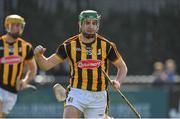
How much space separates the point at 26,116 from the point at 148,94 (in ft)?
7.83

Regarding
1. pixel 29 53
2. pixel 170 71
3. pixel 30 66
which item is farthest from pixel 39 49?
pixel 170 71

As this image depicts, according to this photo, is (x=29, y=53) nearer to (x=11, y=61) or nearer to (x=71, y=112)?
(x=11, y=61)

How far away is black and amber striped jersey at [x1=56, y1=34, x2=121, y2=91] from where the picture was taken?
32.4 feet

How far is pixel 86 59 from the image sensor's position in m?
9.86

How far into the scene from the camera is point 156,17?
60.0 ft

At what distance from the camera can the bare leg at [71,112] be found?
9727mm

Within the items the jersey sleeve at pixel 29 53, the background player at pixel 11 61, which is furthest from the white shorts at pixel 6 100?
the jersey sleeve at pixel 29 53

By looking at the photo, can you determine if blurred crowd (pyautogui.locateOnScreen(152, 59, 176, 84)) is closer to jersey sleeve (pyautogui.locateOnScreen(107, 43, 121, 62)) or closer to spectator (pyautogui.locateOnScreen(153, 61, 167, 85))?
spectator (pyautogui.locateOnScreen(153, 61, 167, 85))

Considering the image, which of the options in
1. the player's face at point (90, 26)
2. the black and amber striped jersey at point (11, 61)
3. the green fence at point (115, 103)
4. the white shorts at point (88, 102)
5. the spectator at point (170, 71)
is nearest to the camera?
the player's face at point (90, 26)

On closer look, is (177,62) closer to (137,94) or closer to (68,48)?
(137,94)

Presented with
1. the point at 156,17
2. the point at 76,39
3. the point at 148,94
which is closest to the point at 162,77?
the point at 148,94

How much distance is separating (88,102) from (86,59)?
489 mm

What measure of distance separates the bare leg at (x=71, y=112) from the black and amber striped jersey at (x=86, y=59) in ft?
0.93

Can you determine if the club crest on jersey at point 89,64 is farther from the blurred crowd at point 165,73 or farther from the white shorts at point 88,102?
the blurred crowd at point 165,73
